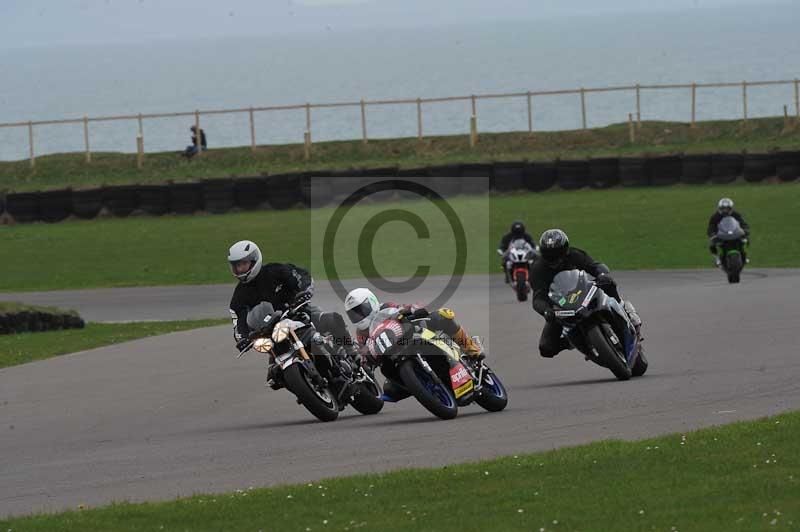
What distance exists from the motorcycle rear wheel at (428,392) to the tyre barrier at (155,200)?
30660 mm

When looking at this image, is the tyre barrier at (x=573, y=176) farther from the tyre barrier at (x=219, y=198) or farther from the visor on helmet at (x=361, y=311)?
the visor on helmet at (x=361, y=311)

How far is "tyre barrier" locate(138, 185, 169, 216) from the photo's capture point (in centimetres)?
4294

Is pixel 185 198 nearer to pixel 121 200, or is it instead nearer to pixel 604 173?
pixel 121 200

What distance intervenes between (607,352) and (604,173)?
94.7 feet

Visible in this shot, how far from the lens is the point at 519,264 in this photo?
26.3 meters

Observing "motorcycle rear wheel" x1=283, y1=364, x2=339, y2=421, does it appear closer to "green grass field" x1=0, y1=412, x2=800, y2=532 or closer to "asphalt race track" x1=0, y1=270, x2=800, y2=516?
"asphalt race track" x1=0, y1=270, x2=800, y2=516

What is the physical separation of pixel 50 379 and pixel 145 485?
27.3ft

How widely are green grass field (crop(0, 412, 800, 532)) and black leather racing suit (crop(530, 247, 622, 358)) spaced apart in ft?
15.7

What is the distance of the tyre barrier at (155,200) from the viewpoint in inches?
1690

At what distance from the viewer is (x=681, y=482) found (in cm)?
919

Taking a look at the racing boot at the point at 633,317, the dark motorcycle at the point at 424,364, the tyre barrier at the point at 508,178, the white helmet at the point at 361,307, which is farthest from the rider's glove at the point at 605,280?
the tyre barrier at the point at 508,178

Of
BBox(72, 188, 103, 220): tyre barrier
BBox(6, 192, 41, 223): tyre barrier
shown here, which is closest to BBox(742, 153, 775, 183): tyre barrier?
BBox(72, 188, 103, 220): tyre barrier

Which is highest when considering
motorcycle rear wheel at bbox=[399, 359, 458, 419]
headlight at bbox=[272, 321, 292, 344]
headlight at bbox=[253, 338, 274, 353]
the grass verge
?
headlight at bbox=[272, 321, 292, 344]

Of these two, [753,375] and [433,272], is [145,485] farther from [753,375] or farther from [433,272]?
[433,272]
